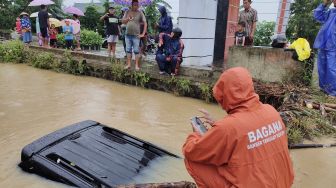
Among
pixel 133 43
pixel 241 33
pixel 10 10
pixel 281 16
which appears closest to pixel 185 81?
pixel 133 43

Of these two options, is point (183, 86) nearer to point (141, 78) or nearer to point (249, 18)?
point (141, 78)

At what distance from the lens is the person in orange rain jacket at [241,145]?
217cm

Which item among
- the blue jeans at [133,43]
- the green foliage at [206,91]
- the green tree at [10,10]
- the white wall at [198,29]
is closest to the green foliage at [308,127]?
the green foliage at [206,91]

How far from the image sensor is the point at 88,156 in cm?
387

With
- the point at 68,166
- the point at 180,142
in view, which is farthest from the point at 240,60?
the point at 68,166

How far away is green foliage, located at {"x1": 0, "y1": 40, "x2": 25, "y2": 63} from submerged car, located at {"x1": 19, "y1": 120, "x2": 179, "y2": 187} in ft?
28.1

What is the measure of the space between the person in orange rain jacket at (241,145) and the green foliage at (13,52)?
1107 cm

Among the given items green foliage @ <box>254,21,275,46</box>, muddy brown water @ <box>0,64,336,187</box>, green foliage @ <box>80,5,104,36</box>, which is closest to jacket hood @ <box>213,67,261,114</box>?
muddy brown water @ <box>0,64,336,187</box>

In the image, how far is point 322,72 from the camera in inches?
263

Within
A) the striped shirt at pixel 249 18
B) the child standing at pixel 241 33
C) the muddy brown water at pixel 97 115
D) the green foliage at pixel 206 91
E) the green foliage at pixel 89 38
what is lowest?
the muddy brown water at pixel 97 115

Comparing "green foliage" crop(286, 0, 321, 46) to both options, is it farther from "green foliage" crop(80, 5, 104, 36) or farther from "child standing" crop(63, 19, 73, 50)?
"green foliage" crop(80, 5, 104, 36)

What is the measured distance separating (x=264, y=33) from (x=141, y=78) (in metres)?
7.40

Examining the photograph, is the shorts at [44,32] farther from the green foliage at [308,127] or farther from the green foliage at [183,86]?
the green foliage at [308,127]

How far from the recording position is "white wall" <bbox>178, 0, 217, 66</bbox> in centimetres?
891
